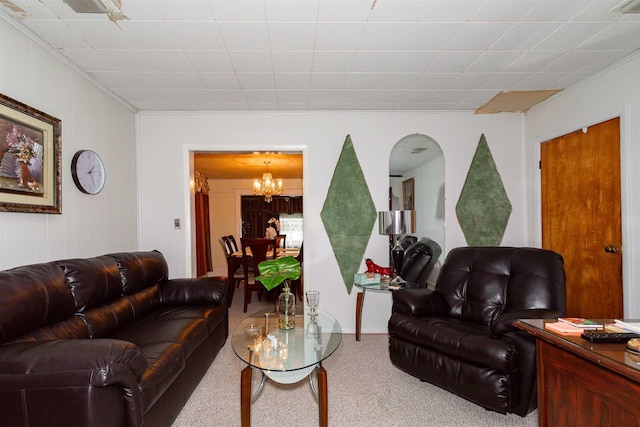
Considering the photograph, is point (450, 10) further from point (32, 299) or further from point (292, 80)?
point (32, 299)

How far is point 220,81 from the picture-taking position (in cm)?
306

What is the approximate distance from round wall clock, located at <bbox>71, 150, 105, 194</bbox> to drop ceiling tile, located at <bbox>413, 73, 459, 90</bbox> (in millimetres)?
2861

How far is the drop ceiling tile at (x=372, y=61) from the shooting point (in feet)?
8.51

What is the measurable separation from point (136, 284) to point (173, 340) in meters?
0.90

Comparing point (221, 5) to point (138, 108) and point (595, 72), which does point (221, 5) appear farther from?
point (595, 72)

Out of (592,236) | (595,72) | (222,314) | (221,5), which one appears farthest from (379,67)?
(222,314)

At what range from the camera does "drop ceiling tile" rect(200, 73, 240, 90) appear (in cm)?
294

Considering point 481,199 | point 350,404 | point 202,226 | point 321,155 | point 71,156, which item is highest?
point 321,155

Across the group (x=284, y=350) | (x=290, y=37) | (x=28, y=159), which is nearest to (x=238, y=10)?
(x=290, y=37)

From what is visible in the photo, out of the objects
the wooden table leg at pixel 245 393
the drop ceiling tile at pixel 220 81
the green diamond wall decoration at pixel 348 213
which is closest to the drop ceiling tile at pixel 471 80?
the green diamond wall decoration at pixel 348 213

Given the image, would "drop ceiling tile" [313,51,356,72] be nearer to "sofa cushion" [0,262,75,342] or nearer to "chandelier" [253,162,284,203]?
"sofa cushion" [0,262,75,342]

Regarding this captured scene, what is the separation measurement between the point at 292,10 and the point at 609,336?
2186mm

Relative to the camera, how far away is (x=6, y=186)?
80.7 inches

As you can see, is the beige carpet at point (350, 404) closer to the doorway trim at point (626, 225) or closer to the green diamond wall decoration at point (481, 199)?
the doorway trim at point (626, 225)
